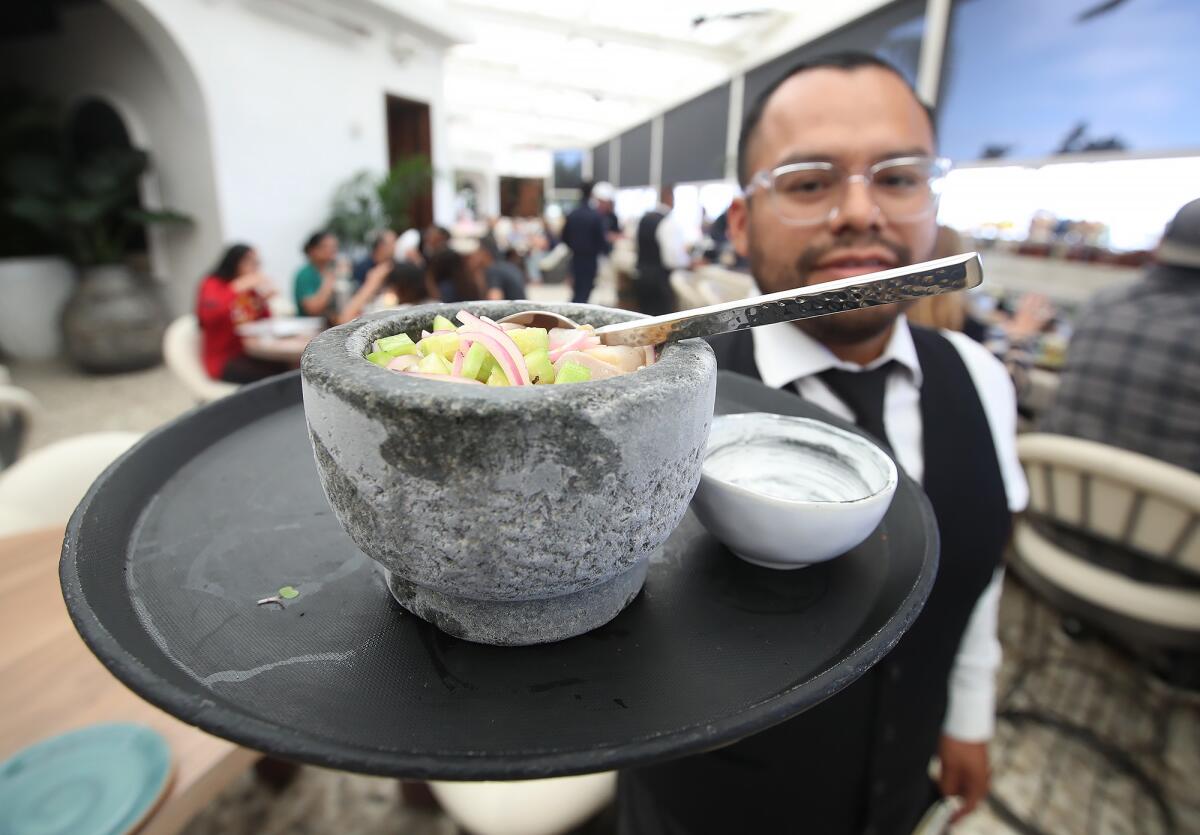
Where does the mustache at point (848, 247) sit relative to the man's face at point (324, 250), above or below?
above

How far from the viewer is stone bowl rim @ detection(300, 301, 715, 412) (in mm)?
374

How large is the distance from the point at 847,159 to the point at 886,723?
0.79m

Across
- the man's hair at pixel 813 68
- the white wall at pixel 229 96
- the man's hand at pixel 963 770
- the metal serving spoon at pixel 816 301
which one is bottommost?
the man's hand at pixel 963 770

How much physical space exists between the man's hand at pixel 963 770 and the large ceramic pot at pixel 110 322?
5.84 metres

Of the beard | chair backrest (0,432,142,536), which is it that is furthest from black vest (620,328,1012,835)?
chair backrest (0,432,142,536)

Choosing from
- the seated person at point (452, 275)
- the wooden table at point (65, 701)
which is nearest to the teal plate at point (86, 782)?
the wooden table at point (65, 701)

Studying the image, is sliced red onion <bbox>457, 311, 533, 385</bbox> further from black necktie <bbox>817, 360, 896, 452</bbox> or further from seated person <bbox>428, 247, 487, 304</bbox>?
seated person <bbox>428, 247, 487, 304</bbox>

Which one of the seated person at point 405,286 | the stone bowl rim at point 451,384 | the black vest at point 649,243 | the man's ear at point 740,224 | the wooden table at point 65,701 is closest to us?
the stone bowl rim at point 451,384

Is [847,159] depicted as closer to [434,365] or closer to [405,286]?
[434,365]

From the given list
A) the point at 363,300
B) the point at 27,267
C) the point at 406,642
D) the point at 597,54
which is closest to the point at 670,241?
the point at 363,300

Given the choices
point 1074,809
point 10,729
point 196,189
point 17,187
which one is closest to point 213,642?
point 10,729

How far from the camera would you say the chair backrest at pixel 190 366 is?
306 centimetres

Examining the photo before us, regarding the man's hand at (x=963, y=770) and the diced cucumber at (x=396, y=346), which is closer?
the diced cucumber at (x=396, y=346)

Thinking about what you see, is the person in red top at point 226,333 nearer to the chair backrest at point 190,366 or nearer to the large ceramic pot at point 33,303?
the chair backrest at point 190,366
